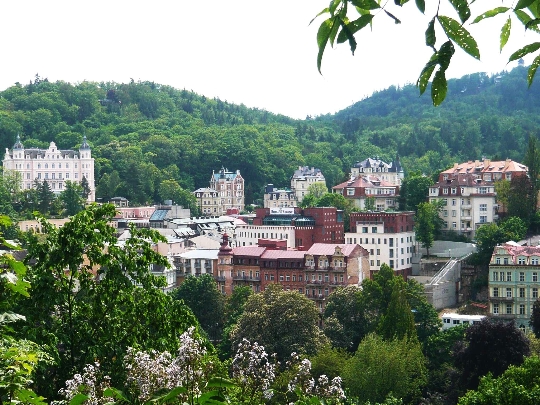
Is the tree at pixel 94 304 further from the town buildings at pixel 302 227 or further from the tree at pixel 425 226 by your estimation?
the town buildings at pixel 302 227

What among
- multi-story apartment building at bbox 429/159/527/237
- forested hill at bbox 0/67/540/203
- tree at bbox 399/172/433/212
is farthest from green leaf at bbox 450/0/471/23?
forested hill at bbox 0/67/540/203

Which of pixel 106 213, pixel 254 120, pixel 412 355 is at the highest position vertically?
pixel 254 120

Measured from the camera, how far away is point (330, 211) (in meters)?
62.0

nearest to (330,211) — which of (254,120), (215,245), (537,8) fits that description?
(215,245)

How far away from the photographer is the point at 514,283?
4772 cm

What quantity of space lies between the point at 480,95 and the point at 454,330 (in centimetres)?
12254

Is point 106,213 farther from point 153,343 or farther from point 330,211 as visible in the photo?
point 330,211

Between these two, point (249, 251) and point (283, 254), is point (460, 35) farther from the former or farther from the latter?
point (249, 251)

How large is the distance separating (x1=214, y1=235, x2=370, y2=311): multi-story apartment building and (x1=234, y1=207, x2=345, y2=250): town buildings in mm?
4218

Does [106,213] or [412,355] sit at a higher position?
[106,213]

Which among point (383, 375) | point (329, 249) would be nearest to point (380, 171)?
point (329, 249)

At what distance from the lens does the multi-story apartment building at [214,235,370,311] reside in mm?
53344

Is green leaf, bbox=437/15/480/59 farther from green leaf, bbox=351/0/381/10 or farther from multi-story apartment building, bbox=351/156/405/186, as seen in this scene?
multi-story apartment building, bbox=351/156/405/186

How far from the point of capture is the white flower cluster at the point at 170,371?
809cm
